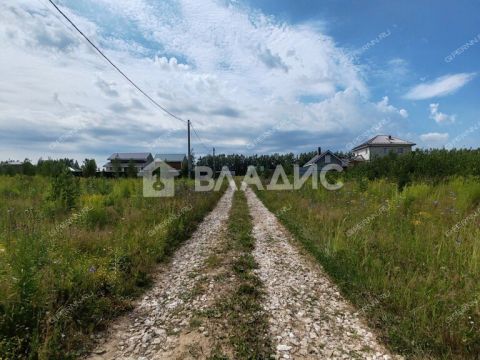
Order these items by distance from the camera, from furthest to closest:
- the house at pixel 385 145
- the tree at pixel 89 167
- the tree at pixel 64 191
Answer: the house at pixel 385 145
the tree at pixel 89 167
the tree at pixel 64 191

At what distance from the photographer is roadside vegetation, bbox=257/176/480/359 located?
3150 mm

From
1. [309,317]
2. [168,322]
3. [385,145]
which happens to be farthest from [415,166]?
[385,145]

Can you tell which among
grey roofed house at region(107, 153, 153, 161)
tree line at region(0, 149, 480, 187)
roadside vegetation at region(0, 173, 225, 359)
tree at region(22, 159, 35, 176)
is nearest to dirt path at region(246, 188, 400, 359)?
roadside vegetation at region(0, 173, 225, 359)

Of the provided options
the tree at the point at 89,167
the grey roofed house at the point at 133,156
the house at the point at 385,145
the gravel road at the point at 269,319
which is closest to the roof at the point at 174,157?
the grey roofed house at the point at 133,156

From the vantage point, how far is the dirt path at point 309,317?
306cm

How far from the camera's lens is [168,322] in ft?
11.9

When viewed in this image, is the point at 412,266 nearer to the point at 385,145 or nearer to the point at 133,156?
the point at 385,145

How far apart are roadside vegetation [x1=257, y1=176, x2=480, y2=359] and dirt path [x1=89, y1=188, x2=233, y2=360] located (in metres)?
2.27

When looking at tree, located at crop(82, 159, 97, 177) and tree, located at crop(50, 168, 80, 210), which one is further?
tree, located at crop(82, 159, 97, 177)

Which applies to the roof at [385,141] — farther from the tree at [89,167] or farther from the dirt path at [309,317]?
the dirt path at [309,317]

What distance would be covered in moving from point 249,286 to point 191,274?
1299 millimetres

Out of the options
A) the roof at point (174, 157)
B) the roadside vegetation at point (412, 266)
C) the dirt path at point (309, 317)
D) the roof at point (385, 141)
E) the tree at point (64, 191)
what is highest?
the roof at point (385, 141)

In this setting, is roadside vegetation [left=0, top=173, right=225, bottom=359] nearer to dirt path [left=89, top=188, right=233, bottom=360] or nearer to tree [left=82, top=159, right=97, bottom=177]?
dirt path [left=89, top=188, right=233, bottom=360]

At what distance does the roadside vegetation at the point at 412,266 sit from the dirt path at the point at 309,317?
0.80 ft
